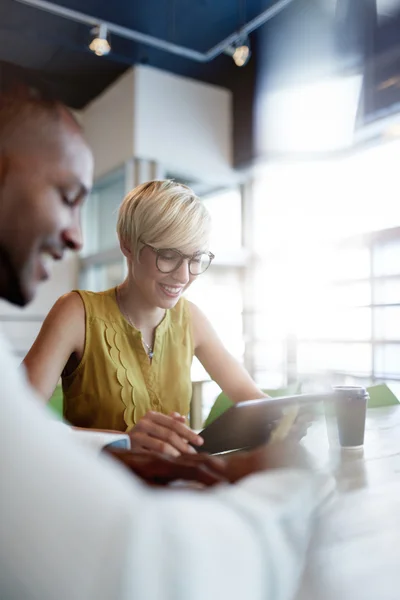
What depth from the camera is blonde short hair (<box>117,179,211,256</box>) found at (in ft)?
2.63

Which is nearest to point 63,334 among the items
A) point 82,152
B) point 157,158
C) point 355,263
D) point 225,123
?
point 82,152

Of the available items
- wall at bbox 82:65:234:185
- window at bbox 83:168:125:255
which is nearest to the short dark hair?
wall at bbox 82:65:234:185

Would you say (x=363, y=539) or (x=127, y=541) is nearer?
(x=127, y=541)

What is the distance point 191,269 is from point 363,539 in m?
0.56

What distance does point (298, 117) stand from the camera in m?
3.11

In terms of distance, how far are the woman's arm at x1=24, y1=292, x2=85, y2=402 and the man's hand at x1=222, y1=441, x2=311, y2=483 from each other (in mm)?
593

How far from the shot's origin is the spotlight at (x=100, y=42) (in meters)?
1.91

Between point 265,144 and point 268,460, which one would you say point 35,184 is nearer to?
point 268,460

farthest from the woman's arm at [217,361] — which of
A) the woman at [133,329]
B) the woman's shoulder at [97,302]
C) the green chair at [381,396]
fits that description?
the green chair at [381,396]

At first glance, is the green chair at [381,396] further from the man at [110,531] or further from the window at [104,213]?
the window at [104,213]

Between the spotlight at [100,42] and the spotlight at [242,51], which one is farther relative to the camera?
the spotlight at [242,51]

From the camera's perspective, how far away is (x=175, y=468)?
274 millimetres

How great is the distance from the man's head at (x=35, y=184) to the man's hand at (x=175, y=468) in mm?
120

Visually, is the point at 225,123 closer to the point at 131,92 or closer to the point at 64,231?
the point at 131,92
